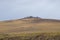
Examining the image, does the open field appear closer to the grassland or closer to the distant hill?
the grassland

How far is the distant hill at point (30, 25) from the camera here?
671 centimetres

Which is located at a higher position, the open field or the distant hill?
the distant hill

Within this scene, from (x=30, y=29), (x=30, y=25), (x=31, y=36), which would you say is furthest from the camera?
(x=30, y=25)

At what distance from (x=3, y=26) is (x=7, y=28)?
0.29m

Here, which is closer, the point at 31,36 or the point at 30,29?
the point at 31,36

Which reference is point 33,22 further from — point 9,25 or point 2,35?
point 2,35

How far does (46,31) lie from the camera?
6484 millimetres

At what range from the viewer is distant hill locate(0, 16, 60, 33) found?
6.71m

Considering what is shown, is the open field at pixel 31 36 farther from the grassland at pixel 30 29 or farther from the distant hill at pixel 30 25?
the distant hill at pixel 30 25

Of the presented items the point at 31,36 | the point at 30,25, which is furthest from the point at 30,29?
the point at 31,36

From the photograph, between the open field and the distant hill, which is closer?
the open field

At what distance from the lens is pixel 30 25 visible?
719cm

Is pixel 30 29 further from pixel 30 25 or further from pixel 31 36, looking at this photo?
pixel 31 36

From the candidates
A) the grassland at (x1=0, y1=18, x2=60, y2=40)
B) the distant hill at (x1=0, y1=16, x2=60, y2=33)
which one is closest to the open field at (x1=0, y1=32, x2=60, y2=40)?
the grassland at (x1=0, y1=18, x2=60, y2=40)
